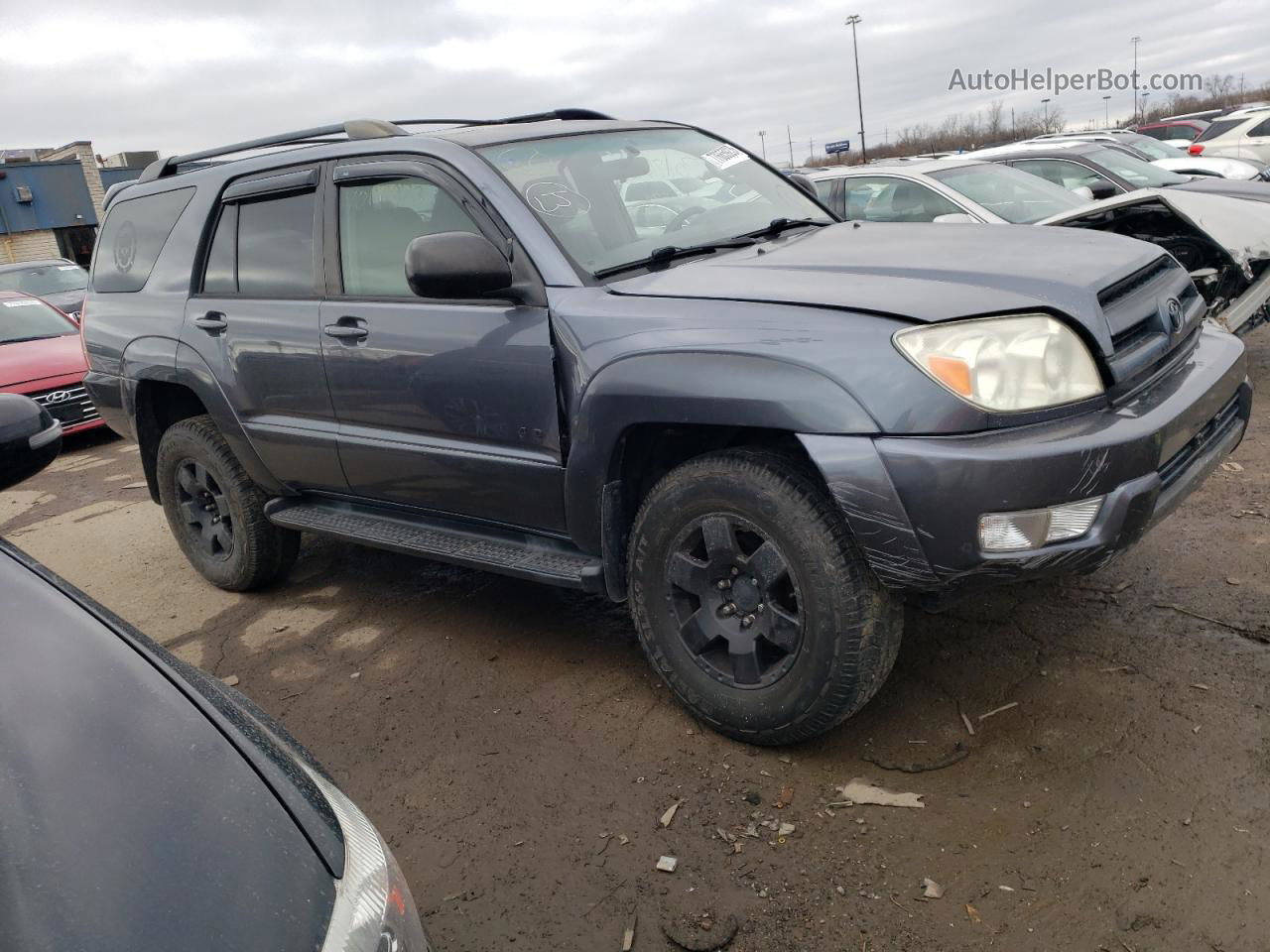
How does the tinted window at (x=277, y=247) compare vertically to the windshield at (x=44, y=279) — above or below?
above

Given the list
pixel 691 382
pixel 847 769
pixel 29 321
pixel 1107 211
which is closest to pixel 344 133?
pixel 691 382

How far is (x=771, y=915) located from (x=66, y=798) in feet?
5.04

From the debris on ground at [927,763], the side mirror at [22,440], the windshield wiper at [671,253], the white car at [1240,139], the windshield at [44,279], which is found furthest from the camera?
the white car at [1240,139]

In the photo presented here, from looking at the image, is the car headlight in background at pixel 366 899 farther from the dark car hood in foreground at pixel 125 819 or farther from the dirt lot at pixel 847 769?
the dirt lot at pixel 847 769

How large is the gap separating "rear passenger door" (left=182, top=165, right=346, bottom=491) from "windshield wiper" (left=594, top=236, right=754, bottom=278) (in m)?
1.23

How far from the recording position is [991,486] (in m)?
2.29

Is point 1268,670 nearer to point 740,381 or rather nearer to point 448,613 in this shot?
point 740,381

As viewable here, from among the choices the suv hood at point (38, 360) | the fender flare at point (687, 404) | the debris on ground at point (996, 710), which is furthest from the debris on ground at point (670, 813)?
the suv hood at point (38, 360)

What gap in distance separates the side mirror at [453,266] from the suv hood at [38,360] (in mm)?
7327

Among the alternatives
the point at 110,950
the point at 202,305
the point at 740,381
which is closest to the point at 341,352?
the point at 202,305

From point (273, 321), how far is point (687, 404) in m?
1.95

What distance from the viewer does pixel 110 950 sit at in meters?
1.13

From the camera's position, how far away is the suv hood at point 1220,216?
215 inches

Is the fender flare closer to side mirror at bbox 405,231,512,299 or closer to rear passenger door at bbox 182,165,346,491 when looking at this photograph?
side mirror at bbox 405,231,512,299
